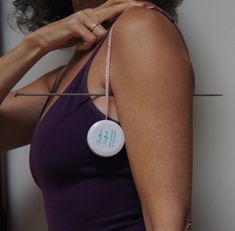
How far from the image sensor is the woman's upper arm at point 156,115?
2.01ft

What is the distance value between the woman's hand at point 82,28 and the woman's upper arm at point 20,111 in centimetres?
23

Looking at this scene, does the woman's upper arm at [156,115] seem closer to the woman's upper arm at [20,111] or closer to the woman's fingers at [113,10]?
the woman's fingers at [113,10]

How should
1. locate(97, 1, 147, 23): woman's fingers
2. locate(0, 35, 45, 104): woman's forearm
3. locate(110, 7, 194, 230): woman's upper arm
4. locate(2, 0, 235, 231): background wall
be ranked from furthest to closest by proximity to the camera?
locate(2, 0, 235, 231): background wall, locate(0, 35, 45, 104): woman's forearm, locate(97, 1, 147, 23): woman's fingers, locate(110, 7, 194, 230): woman's upper arm

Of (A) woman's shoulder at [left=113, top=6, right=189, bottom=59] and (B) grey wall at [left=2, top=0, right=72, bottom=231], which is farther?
(B) grey wall at [left=2, top=0, right=72, bottom=231]

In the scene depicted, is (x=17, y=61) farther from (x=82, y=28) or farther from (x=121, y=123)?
(x=121, y=123)

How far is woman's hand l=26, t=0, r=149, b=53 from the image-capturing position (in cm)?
77

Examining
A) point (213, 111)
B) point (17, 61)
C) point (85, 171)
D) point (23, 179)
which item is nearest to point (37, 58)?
point (17, 61)

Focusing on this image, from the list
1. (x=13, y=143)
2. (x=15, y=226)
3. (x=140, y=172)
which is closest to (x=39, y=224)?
(x=15, y=226)

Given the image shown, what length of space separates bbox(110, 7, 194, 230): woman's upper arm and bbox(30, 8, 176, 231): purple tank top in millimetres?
82

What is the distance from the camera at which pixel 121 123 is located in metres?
0.66

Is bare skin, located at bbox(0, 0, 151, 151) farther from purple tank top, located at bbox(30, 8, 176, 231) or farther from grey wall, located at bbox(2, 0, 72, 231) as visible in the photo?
grey wall, located at bbox(2, 0, 72, 231)

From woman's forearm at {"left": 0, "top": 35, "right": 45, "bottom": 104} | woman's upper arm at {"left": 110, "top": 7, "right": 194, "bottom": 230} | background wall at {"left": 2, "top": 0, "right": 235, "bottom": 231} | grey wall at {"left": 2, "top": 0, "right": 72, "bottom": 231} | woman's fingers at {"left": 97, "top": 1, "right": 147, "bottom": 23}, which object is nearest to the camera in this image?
woman's upper arm at {"left": 110, "top": 7, "right": 194, "bottom": 230}

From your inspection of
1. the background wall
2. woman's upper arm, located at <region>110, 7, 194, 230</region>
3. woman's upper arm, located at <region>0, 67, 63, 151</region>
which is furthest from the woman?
the background wall

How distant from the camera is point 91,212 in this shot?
73 centimetres
